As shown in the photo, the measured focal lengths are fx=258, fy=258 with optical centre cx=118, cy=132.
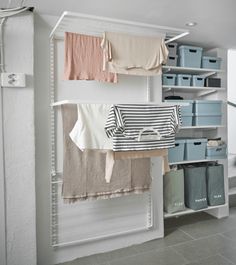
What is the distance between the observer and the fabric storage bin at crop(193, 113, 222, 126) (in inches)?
117

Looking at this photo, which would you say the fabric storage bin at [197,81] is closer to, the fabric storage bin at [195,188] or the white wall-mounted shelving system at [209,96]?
the white wall-mounted shelving system at [209,96]

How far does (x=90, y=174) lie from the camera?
2.27 metres

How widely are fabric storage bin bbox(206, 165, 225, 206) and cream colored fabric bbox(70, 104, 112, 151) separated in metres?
1.67

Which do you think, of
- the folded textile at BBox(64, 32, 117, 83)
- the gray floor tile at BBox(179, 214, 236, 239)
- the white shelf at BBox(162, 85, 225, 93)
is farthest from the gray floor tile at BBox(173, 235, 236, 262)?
the folded textile at BBox(64, 32, 117, 83)

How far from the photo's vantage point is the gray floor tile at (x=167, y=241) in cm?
256

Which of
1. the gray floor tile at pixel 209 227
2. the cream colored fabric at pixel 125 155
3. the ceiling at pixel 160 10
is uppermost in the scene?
the ceiling at pixel 160 10

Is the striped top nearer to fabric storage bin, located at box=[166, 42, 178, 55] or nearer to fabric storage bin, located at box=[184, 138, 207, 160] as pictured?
fabric storage bin, located at box=[184, 138, 207, 160]

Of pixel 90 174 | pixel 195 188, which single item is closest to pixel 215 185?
pixel 195 188

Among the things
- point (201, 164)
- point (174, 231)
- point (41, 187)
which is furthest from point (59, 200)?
point (201, 164)

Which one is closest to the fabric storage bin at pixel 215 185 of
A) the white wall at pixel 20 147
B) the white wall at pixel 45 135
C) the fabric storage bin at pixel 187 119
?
the fabric storage bin at pixel 187 119

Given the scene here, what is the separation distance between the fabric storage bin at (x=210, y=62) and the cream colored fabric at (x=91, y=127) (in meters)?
1.68

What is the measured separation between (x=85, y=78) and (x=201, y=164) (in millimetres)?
1949

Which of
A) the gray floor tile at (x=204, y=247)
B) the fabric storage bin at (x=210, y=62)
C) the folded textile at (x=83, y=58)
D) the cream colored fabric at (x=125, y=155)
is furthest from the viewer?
the fabric storage bin at (x=210, y=62)

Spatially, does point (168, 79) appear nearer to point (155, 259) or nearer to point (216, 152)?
point (216, 152)
